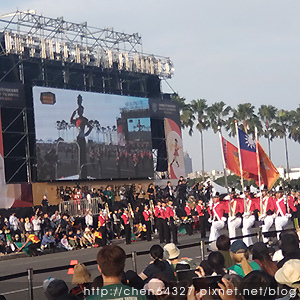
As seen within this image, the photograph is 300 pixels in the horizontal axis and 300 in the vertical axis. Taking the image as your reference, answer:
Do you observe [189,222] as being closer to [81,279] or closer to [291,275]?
[81,279]

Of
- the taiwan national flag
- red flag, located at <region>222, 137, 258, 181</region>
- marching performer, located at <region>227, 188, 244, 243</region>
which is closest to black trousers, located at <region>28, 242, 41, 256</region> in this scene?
marching performer, located at <region>227, 188, 244, 243</region>

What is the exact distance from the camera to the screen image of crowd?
5707 mm

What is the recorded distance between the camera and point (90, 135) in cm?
4522

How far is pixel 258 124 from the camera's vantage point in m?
82.1

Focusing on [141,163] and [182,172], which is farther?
[182,172]

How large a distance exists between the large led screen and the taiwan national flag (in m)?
20.7

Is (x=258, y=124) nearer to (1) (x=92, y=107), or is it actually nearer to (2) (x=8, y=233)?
(1) (x=92, y=107)

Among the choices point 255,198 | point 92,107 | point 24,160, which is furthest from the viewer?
point 92,107

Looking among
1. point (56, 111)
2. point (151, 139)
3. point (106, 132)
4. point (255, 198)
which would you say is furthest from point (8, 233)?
point (151, 139)

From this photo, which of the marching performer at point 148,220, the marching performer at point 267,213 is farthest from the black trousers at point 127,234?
the marching performer at point 267,213

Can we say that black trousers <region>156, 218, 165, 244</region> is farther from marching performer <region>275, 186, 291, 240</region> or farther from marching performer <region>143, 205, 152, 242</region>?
marching performer <region>275, 186, 291, 240</region>

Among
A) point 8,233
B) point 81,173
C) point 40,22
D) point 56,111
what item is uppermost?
point 40,22

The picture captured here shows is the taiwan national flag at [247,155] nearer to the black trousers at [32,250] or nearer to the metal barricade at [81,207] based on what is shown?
the black trousers at [32,250]

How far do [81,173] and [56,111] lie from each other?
421cm
